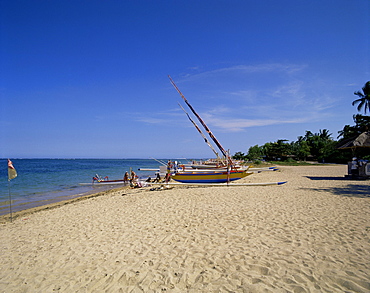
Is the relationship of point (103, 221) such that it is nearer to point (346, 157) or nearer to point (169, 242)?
point (169, 242)

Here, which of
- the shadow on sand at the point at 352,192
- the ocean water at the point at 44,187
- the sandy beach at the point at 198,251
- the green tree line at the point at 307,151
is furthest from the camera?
the green tree line at the point at 307,151

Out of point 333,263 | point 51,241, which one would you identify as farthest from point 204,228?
point 51,241

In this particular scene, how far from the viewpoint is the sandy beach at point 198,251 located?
369 cm

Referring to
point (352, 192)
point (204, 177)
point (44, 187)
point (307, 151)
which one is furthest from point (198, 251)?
point (307, 151)

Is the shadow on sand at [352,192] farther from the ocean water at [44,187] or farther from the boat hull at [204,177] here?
the ocean water at [44,187]

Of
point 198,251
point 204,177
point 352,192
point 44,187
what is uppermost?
point 204,177

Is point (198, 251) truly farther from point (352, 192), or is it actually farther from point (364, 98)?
point (364, 98)

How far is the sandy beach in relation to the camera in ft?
12.1

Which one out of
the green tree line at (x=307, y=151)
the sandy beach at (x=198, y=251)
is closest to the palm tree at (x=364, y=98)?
the green tree line at (x=307, y=151)

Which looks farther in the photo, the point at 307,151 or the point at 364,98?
the point at 307,151

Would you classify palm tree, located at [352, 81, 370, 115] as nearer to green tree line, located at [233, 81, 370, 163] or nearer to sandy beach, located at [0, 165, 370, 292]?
green tree line, located at [233, 81, 370, 163]

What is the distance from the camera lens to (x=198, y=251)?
4.82m

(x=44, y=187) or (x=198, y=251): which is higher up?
(x=198, y=251)

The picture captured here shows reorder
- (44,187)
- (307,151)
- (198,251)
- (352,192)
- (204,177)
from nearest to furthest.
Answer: (198,251)
(352,192)
(204,177)
(44,187)
(307,151)
